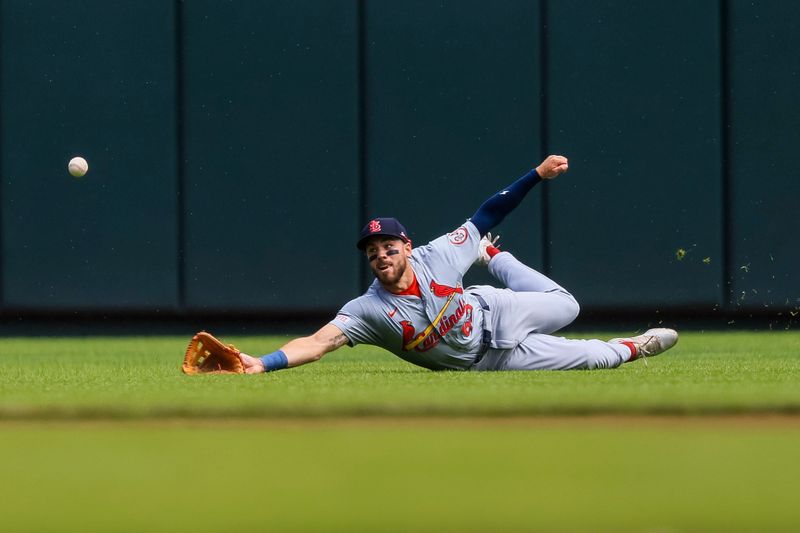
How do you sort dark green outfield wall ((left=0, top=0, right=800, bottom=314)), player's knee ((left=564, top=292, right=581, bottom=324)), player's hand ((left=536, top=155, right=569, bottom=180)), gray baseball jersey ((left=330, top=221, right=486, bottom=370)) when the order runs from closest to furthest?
1. gray baseball jersey ((left=330, top=221, right=486, bottom=370))
2. player's hand ((left=536, top=155, right=569, bottom=180))
3. player's knee ((left=564, top=292, right=581, bottom=324))
4. dark green outfield wall ((left=0, top=0, right=800, bottom=314))

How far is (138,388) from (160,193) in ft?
16.2

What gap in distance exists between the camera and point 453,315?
19.5 ft

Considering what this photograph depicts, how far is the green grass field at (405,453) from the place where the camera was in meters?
2.49

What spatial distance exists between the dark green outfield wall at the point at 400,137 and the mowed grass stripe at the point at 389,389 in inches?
89.8

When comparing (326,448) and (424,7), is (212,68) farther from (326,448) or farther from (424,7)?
(326,448)

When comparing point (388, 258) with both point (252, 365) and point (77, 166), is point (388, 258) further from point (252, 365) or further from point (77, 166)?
point (77, 166)

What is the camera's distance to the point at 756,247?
33.1ft

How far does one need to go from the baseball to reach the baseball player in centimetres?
421

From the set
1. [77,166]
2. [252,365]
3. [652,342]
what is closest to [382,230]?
[252,365]

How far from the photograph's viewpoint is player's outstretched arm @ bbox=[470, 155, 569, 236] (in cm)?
612

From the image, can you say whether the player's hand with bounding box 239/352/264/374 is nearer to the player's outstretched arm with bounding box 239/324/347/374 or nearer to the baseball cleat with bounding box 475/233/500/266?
the player's outstretched arm with bounding box 239/324/347/374

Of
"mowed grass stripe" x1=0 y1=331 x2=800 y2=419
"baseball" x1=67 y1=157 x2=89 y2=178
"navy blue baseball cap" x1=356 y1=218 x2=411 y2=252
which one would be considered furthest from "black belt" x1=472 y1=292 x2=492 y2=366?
"baseball" x1=67 y1=157 x2=89 y2=178

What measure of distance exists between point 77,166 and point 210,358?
4223 mm

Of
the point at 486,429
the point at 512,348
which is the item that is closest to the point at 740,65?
the point at 512,348
